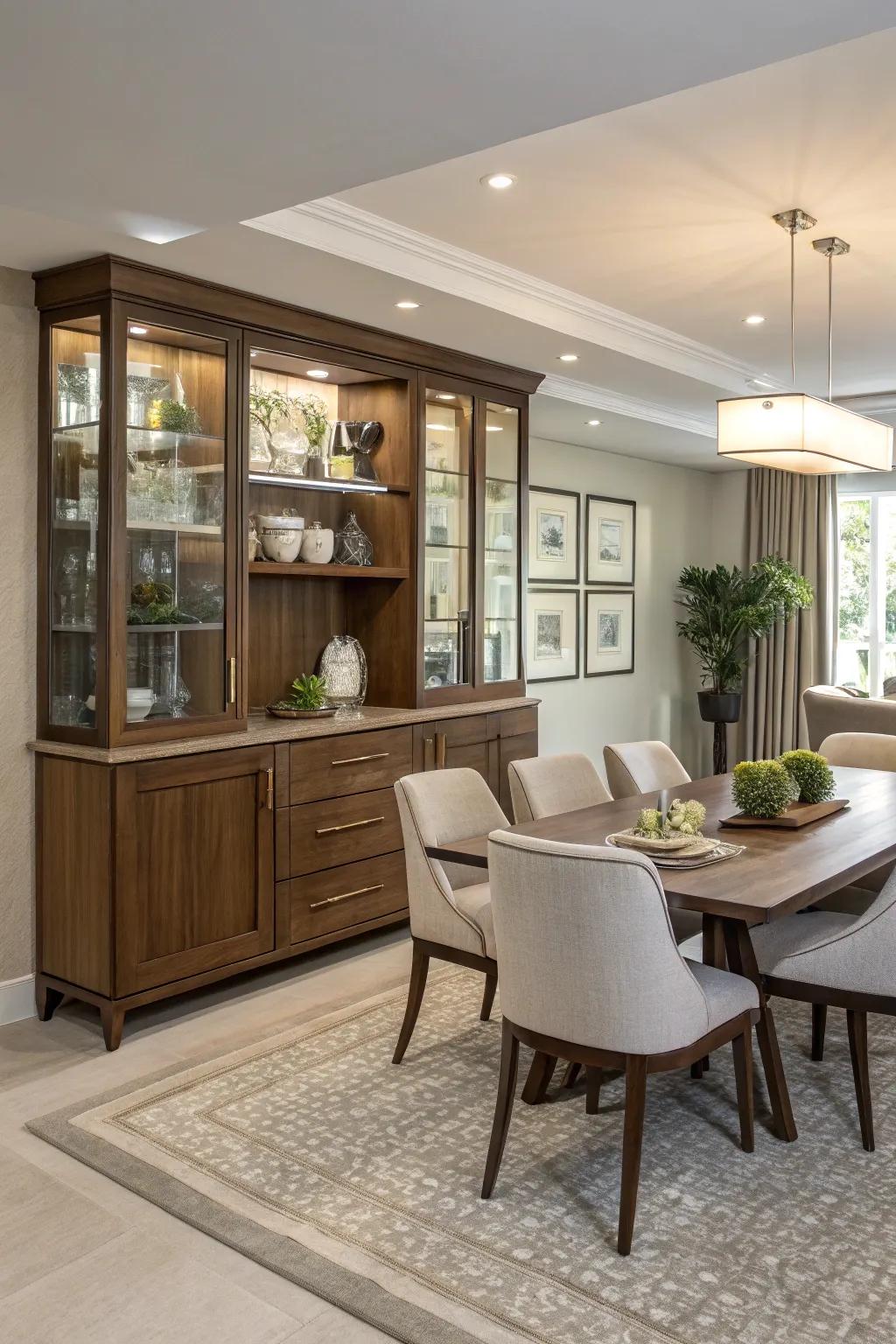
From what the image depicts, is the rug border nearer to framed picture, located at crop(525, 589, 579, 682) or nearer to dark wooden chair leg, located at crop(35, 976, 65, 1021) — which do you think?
dark wooden chair leg, located at crop(35, 976, 65, 1021)

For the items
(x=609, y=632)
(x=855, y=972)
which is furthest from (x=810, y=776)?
(x=609, y=632)

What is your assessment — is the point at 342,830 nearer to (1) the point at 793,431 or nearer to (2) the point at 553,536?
(1) the point at 793,431

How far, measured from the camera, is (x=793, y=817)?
10.8 feet

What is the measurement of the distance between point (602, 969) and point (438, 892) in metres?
0.94

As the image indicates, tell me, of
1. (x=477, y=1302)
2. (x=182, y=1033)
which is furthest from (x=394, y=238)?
(x=477, y=1302)

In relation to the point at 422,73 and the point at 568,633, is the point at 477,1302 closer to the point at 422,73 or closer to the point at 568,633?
the point at 422,73

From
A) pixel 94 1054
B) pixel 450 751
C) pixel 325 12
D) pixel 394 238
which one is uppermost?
pixel 394 238

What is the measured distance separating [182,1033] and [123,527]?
5.34 ft

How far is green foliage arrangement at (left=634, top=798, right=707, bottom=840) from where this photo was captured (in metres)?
2.93

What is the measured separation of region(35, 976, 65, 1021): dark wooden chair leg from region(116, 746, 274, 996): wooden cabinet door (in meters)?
0.41

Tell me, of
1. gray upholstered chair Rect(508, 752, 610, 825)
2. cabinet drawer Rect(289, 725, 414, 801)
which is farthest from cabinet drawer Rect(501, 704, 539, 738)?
gray upholstered chair Rect(508, 752, 610, 825)

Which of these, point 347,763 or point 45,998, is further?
point 347,763

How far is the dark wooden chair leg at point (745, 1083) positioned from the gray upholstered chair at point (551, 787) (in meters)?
1.10

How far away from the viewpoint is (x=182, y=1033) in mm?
3596
